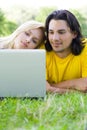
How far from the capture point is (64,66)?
4.58 meters

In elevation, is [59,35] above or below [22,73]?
above

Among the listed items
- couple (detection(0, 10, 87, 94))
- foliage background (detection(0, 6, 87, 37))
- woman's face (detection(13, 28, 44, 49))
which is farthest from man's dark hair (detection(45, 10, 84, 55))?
foliage background (detection(0, 6, 87, 37))

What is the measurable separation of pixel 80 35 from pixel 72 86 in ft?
2.24

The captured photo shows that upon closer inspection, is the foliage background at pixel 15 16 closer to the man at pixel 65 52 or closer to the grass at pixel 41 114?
the man at pixel 65 52

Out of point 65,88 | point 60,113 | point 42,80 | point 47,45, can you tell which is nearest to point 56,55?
point 47,45

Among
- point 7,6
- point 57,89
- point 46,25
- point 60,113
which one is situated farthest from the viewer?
point 7,6

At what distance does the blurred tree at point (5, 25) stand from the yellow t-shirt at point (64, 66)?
61.3 feet

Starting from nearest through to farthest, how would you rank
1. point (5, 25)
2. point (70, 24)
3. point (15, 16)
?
point (70, 24) → point (15, 16) → point (5, 25)

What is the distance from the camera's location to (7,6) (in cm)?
2459

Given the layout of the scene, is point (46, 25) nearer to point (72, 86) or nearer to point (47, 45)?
point (47, 45)

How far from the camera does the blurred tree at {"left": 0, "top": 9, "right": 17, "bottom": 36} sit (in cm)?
2344

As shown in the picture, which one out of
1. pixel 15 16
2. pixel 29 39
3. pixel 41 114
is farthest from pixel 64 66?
pixel 15 16

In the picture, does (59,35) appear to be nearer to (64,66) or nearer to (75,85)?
(64,66)

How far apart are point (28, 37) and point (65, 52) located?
0.53 metres
